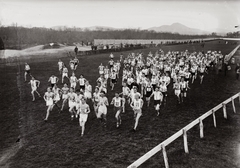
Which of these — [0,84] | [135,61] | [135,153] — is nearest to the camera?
[135,153]

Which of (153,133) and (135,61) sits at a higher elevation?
(135,61)

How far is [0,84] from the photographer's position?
83.0ft

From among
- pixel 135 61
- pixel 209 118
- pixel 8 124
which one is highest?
pixel 135 61

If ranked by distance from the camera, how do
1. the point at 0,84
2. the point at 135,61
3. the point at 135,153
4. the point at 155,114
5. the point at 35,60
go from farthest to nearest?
the point at 35,60
the point at 135,61
the point at 0,84
the point at 155,114
the point at 135,153

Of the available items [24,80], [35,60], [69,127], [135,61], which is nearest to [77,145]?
[69,127]

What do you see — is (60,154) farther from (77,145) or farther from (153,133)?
(153,133)

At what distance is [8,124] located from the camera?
597 inches

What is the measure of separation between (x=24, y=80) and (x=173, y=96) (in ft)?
58.3

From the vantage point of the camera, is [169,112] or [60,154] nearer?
[60,154]

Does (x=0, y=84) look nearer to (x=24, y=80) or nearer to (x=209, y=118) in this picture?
(x=24, y=80)

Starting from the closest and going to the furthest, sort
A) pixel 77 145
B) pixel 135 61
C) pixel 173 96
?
pixel 77 145 → pixel 173 96 → pixel 135 61

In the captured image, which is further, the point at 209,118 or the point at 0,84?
the point at 0,84

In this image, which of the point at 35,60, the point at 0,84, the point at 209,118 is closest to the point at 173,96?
the point at 209,118

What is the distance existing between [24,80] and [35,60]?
1847 centimetres
